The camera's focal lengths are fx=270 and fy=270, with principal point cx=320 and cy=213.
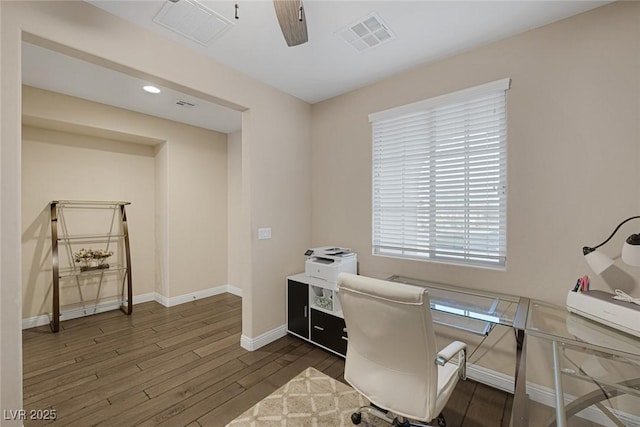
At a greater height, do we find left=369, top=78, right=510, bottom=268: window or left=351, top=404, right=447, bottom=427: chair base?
left=369, top=78, right=510, bottom=268: window

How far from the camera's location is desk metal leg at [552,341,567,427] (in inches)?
49.1

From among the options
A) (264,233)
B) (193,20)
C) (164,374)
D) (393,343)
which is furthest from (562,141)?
(164,374)

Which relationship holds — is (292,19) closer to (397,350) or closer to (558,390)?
(397,350)

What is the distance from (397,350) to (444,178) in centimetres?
162

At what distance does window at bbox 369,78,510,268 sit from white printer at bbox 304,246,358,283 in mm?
328

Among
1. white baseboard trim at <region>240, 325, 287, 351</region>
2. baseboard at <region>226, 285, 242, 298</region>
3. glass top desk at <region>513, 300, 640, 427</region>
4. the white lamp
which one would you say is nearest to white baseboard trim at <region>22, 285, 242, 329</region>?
baseboard at <region>226, 285, 242, 298</region>

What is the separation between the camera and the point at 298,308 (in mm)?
2979

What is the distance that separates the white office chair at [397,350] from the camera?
4.31 ft

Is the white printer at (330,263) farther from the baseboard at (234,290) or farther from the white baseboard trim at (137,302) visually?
the white baseboard trim at (137,302)

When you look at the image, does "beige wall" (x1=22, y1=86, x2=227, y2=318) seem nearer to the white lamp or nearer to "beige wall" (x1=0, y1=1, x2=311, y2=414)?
"beige wall" (x1=0, y1=1, x2=311, y2=414)

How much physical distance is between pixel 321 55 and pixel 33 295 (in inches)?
170

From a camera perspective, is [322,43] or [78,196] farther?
[78,196]

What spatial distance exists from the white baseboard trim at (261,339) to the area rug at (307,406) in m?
0.69

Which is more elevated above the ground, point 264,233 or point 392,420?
point 264,233
